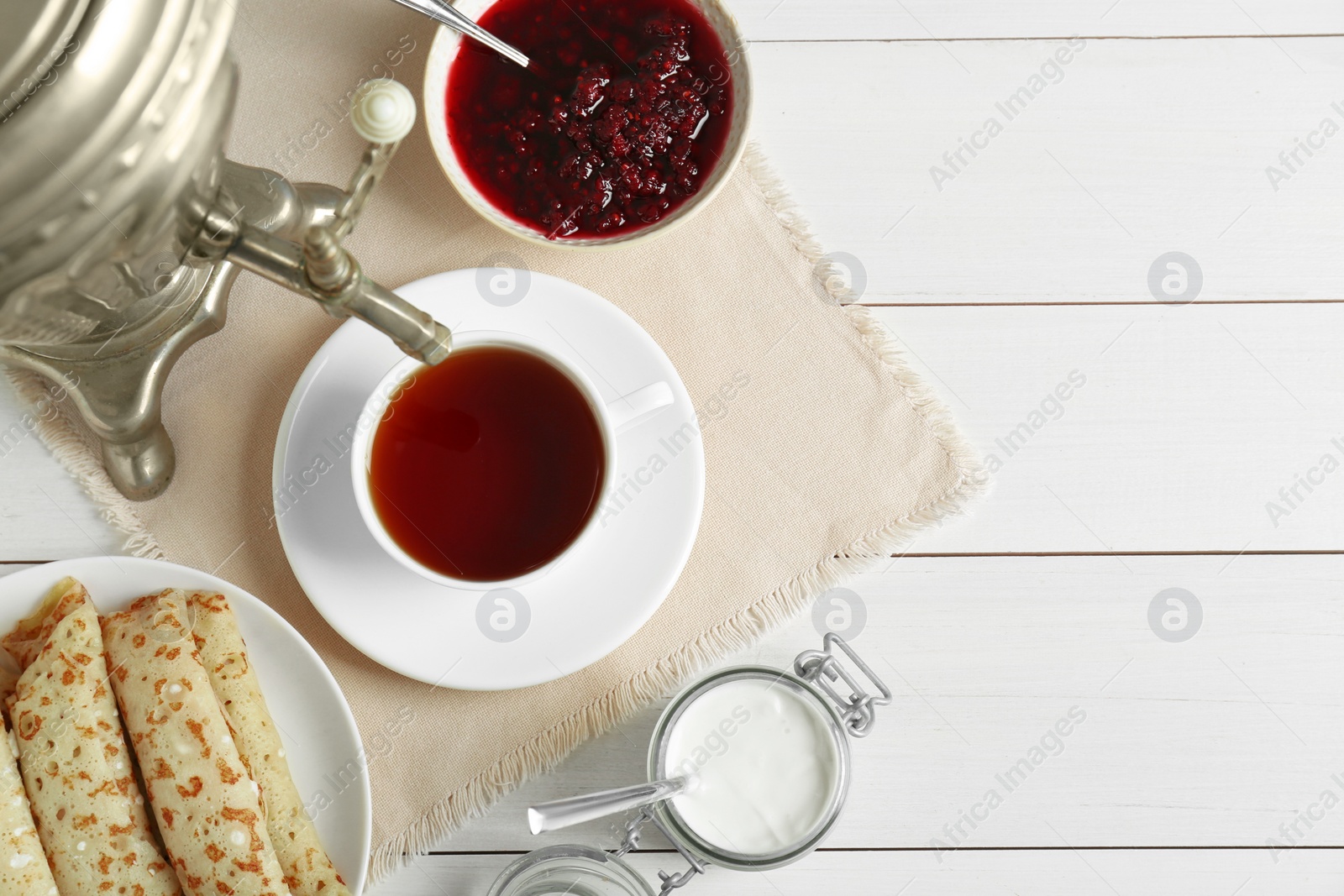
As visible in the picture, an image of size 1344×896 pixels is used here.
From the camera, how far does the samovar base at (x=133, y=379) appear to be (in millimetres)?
1004

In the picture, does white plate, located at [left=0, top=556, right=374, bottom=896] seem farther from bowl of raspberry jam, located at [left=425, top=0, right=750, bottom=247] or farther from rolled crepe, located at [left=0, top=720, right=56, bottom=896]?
bowl of raspberry jam, located at [left=425, top=0, right=750, bottom=247]

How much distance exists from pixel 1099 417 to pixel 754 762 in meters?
0.57

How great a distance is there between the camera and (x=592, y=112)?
106 cm

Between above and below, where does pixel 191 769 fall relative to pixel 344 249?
below

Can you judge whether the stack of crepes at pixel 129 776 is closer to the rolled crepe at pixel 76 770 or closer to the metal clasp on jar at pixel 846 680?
the rolled crepe at pixel 76 770

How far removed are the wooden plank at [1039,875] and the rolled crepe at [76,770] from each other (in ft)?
1.26

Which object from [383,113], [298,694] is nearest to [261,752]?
[298,694]

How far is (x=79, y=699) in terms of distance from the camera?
37.1 inches

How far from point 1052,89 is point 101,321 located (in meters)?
1.05

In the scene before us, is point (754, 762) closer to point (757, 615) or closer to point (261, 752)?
point (757, 615)

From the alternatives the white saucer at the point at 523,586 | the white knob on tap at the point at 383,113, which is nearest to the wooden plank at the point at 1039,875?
the white saucer at the point at 523,586

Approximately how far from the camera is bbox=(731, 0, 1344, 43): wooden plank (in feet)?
3.96

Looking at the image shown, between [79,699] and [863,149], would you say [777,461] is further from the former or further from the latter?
[79,699]

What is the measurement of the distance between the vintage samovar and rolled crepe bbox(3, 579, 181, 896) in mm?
301
